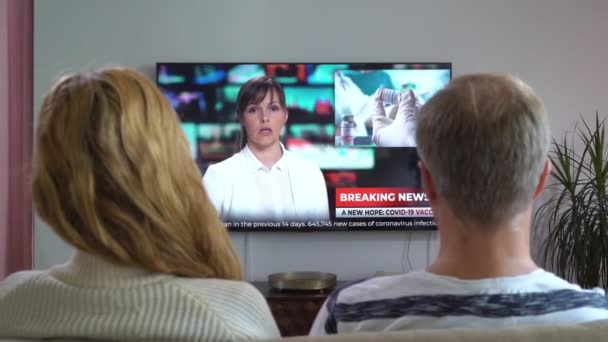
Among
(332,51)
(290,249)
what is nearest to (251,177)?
(290,249)

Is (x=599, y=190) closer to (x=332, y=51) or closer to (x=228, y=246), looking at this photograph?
(x=332, y=51)

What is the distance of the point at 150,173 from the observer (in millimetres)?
1109

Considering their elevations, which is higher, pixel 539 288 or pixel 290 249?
pixel 539 288

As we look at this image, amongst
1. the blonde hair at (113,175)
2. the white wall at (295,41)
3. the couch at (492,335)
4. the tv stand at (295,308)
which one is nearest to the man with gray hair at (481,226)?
the couch at (492,335)

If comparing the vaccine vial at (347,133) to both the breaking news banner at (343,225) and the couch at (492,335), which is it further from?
the couch at (492,335)

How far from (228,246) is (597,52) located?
3700 millimetres

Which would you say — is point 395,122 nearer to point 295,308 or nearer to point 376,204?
point 376,204

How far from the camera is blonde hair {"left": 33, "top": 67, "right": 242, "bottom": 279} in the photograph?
43.0 inches

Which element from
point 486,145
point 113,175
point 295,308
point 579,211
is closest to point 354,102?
point 295,308

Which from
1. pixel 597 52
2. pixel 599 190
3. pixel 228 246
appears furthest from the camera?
pixel 597 52

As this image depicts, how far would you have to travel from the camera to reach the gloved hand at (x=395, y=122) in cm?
421

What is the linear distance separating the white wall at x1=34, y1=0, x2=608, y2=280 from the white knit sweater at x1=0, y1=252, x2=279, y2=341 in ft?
10.3

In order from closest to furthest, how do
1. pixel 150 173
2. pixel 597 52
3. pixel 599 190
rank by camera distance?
pixel 150 173 < pixel 599 190 < pixel 597 52

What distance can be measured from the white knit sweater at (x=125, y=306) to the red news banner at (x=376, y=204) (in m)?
3.06
